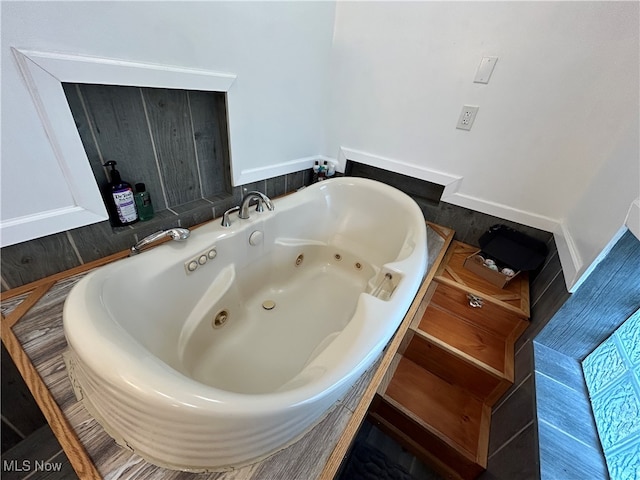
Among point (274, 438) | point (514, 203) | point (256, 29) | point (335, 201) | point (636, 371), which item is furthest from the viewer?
point (335, 201)

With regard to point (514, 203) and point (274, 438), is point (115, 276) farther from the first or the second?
point (514, 203)

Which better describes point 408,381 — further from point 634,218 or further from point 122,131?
point 122,131

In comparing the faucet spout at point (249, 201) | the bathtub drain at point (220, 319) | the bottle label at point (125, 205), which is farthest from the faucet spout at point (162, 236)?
the bathtub drain at point (220, 319)

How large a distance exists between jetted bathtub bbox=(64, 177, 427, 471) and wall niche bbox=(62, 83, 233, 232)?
27 centimetres

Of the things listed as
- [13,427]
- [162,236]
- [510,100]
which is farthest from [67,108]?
[510,100]

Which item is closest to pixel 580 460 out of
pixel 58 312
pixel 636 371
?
pixel 636 371

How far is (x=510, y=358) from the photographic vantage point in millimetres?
1150

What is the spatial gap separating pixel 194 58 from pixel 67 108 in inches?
18.4

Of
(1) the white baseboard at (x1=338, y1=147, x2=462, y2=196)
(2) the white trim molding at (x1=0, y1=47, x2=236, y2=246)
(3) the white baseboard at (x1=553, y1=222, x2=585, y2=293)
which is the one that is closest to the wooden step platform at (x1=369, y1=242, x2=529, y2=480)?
(3) the white baseboard at (x1=553, y1=222, x2=585, y2=293)

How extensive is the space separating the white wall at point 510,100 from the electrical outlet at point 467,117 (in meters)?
0.03

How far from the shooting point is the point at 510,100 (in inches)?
48.5

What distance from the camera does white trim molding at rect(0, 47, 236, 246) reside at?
27.5 inches

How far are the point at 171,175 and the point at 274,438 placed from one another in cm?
112

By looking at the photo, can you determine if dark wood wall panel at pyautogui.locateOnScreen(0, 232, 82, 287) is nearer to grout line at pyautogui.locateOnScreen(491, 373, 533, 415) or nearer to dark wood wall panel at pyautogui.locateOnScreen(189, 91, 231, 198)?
dark wood wall panel at pyautogui.locateOnScreen(189, 91, 231, 198)
